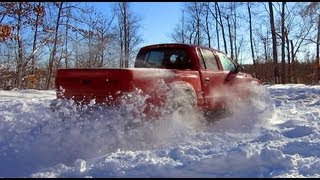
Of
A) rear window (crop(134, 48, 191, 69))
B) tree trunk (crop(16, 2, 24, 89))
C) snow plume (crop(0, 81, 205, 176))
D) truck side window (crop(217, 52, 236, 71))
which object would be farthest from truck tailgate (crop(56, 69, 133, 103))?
tree trunk (crop(16, 2, 24, 89))

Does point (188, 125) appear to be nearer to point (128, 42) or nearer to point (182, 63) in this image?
point (182, 63)

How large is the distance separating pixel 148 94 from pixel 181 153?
1.25 metres

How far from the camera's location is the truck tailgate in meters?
5.88

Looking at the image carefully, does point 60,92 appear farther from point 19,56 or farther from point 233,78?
point 19,56

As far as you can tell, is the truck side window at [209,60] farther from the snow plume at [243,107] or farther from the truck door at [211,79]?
the snow plume at [243,107]

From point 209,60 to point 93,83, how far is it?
3037 millimetres

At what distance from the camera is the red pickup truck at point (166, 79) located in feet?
19.5

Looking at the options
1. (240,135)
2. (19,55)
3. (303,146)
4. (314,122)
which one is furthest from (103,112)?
(19,55)

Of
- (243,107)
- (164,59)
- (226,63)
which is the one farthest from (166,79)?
(243,107)

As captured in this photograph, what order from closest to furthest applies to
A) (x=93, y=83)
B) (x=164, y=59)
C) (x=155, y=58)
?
(x=93, y=83), (x=164, y=59), (x=155, y=58)

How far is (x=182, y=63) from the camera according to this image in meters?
7.94

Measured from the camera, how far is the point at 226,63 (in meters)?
8.99

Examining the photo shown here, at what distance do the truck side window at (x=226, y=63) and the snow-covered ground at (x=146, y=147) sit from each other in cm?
156

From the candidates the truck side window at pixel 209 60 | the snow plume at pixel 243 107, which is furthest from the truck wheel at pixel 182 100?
the truck side window at pixel 209 60
